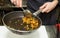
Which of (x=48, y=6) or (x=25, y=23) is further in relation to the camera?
(x=48, y=6)

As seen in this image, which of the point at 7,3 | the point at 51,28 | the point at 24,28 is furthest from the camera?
the point at 7,3

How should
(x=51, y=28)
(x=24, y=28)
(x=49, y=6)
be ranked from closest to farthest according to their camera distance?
(x=24, y=28), (x=51, y=28), (x=49, y=6)

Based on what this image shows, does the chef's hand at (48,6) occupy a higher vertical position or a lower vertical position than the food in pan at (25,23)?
higher

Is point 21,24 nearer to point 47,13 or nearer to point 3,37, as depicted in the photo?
point 3,37

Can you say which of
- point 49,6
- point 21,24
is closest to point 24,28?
point 21,24

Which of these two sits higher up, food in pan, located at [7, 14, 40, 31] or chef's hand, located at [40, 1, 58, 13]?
chef's hand, located at [40, 1, 58, 13]

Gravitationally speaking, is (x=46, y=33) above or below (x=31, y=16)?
below

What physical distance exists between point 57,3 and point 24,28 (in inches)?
20.2

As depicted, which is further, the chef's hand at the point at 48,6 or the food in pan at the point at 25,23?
the chef's hand at the point at 48,6

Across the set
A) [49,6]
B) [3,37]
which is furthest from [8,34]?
[49,6]

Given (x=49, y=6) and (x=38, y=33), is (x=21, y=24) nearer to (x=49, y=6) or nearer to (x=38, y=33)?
(x=38, y=33)

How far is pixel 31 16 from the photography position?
3.10 ft

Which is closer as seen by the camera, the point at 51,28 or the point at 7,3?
the point at 51,28

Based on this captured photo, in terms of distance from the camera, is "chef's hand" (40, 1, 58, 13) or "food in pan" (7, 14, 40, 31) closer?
"food in pan" (7, 14, 40, 31)
